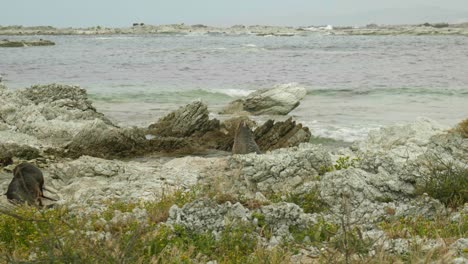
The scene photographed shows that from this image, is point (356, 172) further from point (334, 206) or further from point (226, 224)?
point (226, 224)

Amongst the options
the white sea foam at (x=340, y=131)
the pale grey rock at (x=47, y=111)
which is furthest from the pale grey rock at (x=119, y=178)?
the white sea foam at (x=340, y=131)

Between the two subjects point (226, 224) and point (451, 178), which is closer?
point (226, 224)

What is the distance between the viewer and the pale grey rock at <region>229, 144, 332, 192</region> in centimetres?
935

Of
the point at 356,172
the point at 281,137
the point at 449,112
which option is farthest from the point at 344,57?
the point at 356,172

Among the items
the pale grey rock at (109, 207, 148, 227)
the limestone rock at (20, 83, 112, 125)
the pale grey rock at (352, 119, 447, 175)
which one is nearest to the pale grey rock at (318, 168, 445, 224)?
the pale grey rock at (352, 119, 447, 175)

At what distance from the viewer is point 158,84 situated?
30.8 metres

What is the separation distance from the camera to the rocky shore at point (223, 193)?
5.21 m

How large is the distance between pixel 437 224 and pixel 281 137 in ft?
26.9

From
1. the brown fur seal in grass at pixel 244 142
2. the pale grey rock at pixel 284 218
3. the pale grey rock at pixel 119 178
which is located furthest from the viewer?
the brown fur seal in grass at pixel 244 142

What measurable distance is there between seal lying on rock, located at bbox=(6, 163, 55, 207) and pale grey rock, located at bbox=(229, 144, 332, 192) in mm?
3044

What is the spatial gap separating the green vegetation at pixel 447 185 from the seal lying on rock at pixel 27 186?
5.52 meters

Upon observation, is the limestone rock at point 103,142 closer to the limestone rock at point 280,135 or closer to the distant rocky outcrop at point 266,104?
the limestone rock at point 280,135

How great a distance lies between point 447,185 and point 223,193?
10.1 feet

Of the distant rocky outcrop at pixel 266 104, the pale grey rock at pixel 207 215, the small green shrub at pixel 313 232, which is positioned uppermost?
the pale grey rock at pixel 207 215
